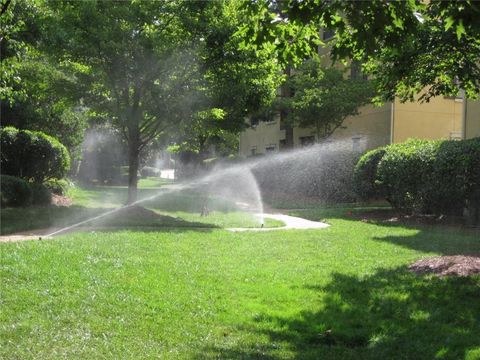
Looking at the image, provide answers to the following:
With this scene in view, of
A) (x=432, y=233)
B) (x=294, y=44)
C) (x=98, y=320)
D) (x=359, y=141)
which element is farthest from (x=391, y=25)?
(x=359, y=141)

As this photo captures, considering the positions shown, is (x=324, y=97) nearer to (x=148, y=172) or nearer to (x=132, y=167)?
(x=132, y=167)

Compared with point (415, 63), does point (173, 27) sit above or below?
above

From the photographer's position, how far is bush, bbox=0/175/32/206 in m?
12.8

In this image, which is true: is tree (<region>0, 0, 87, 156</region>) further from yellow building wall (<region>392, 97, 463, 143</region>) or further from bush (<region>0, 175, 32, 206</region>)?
yellow building wall (<region>392, 97, 463, 143</region>)

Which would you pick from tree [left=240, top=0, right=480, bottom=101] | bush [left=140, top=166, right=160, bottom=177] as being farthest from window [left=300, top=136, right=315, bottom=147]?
bush [left=140, top=166, right=160, bottom=177]

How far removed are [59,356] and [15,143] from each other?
12.3m

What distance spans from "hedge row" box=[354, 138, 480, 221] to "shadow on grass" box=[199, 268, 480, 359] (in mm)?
5522

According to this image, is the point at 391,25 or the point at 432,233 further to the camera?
the point at 432,233

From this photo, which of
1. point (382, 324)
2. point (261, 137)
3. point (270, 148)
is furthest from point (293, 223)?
point (261, 137)

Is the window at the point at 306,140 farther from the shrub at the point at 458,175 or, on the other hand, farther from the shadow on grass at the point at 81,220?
the shadow on grass at the point at 81,220

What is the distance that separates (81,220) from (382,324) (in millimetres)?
8538

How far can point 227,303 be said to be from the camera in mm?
5641

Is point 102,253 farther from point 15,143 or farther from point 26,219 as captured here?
point 15,143

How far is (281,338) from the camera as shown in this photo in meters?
4.70
